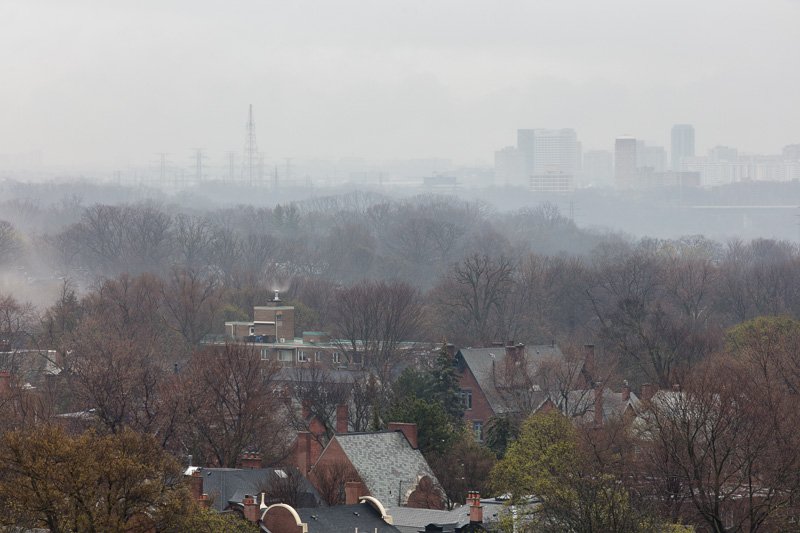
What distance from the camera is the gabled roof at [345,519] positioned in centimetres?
3688

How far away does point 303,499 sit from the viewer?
4244 cm

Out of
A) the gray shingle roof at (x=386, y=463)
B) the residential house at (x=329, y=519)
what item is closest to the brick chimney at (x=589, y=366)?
the gray shingle roof at (x=386, y=463)

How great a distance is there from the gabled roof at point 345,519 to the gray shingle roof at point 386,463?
7203 mm

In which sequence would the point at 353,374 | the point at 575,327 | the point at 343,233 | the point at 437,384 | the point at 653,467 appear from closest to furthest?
the point at 653,467 → the point at 437,384 → the point at 353,374 → the point at 575,327 → the point at 343,233

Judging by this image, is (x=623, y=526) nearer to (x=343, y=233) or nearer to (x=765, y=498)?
(x=765, y=498)

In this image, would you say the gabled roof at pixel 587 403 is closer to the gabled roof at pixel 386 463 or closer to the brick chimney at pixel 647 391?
the brick chimney at pixel 647 391

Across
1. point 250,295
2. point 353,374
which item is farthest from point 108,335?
point 250,295

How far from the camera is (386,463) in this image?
158 feet

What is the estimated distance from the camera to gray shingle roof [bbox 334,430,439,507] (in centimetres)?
4719

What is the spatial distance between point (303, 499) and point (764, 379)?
55.7 feet

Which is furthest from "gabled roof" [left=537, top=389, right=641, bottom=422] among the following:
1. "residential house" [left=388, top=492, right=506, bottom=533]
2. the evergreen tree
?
"residential house" [left=388, top=492, right=506, bottom=533]

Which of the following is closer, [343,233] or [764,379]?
[764,379]

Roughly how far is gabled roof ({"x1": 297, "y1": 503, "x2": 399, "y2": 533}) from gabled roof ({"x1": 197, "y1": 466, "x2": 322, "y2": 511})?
3.56 m

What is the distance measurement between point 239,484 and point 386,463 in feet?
22.3
